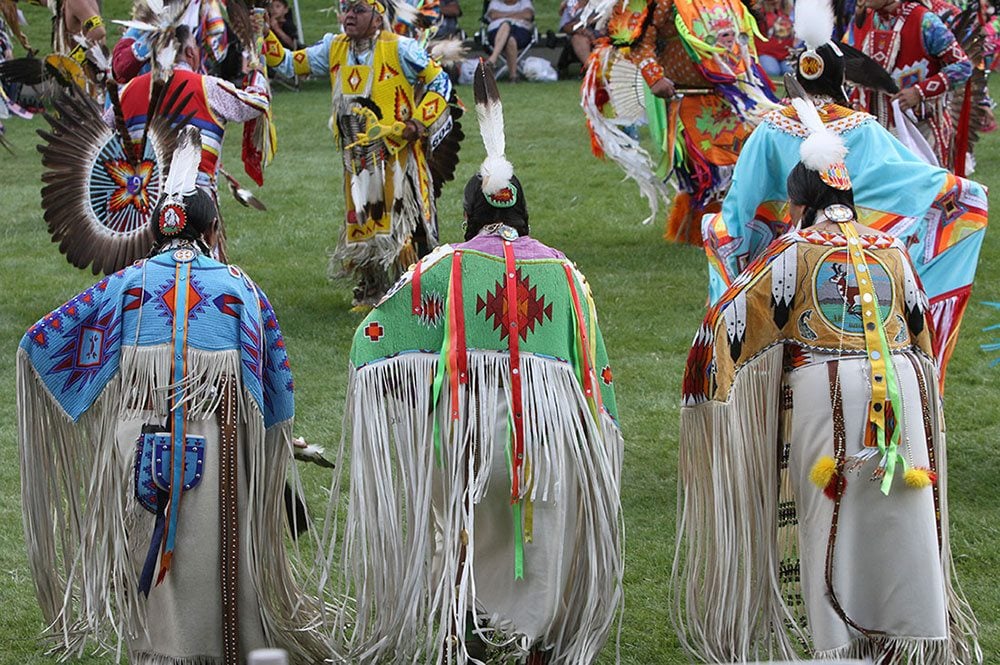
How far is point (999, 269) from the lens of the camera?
7.73 m

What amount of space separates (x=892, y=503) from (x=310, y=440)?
2.52m

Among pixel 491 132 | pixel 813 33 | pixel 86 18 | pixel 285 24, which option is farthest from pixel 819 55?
pixel 285 24

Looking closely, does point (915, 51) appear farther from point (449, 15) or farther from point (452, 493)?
point (449, 15)

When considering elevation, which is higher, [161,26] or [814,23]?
[161,26]

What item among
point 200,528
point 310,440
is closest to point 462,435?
point 200,528

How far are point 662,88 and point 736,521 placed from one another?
13.4 feet

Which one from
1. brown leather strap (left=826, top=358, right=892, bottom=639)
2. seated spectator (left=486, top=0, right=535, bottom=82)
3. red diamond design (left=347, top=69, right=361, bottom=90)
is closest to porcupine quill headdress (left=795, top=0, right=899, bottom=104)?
brown leather strap (left=826, top=358, right=892, bottom=639)

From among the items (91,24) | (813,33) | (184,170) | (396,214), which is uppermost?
(91,24)

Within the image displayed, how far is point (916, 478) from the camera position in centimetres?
321

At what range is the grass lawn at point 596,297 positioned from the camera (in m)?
4.16

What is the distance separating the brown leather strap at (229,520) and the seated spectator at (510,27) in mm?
11542

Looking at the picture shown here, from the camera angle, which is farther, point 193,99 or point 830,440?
point 193,99

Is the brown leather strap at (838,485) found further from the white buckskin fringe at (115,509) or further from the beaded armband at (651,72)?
the beaded armband at (651,72)

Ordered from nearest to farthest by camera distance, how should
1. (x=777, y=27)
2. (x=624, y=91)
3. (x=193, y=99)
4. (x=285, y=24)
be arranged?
1. (x=193, y=99)
2. (x=624, y=91)
3. (x=777, y=27)
4. (x=285, y=24)
